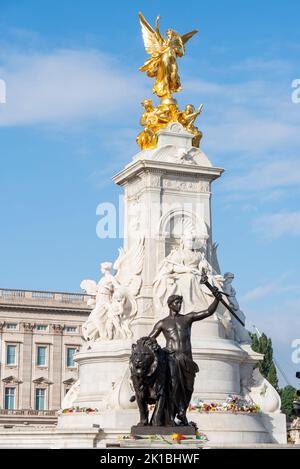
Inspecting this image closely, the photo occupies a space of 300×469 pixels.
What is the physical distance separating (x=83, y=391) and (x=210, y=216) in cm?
794

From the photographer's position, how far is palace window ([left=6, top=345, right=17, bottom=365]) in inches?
2906

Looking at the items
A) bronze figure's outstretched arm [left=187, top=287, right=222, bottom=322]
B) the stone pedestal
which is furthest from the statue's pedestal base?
the stone pedestal

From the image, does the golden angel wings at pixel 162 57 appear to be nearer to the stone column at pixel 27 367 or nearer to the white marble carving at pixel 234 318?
the white marble carving at pixel 234 318

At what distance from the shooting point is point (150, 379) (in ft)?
65.1

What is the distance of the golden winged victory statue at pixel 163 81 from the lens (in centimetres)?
3881

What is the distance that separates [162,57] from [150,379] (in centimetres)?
2136

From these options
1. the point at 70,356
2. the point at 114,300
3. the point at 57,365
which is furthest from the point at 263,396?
the point at 70,356

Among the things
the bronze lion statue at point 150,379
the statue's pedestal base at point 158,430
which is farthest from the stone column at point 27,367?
the statue's pedestal base at point 158,430

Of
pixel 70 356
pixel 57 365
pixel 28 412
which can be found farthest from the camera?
pixel 70 356

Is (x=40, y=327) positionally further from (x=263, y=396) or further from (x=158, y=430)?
(x=158, y=430)

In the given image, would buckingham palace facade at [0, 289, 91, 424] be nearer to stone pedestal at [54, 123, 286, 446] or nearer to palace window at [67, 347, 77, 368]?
palace window at [67, 347, 77, 368]
